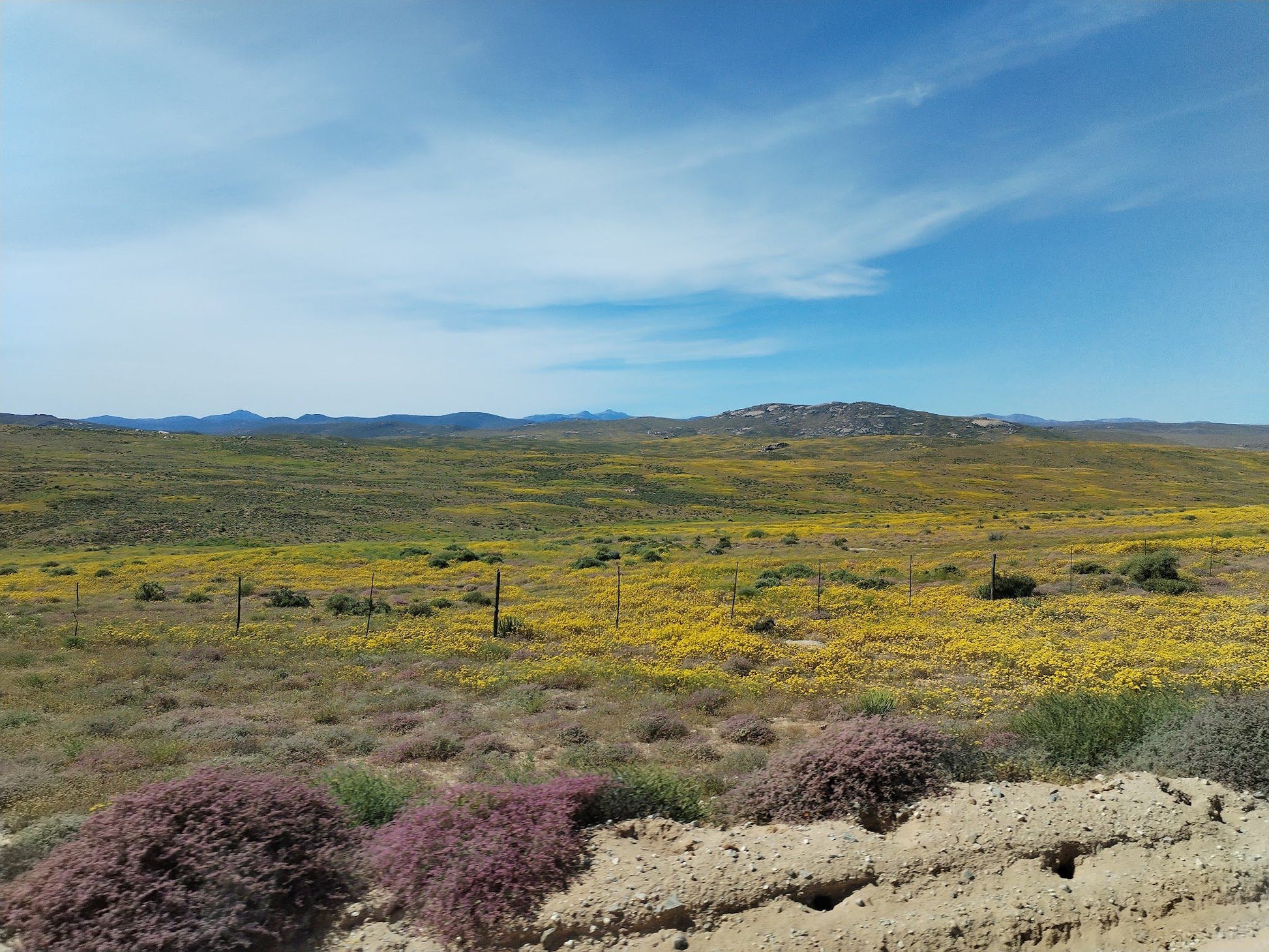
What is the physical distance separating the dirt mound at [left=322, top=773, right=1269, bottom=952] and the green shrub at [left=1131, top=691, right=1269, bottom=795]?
45 cm

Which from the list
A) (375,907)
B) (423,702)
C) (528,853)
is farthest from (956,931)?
(423,702)

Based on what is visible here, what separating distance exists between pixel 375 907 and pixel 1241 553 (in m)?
37.2

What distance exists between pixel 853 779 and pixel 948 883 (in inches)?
54.6

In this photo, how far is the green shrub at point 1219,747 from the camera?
7066mm

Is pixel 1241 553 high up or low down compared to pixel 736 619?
up

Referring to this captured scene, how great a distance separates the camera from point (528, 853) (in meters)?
5.93

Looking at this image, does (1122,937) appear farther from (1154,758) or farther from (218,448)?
(218,448)

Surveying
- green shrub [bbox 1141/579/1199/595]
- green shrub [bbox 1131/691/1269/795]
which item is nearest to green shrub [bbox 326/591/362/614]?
green shrub [bbox 1131/691/1269/795]

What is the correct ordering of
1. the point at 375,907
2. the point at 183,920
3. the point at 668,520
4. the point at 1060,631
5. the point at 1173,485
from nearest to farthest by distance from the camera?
the point at 183,920 < the point at 375,907 < the point at 1060,631 < the point at 668,520 < the point at 1173,485

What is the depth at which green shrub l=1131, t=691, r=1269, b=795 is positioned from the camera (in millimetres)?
7066

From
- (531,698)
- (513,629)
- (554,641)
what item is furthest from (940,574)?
(531,698)

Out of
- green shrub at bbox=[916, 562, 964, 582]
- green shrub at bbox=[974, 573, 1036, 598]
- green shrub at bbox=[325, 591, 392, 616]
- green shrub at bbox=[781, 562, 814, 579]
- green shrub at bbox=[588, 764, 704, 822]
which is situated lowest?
green shrub at bbox=[325, 591, 392, 616]

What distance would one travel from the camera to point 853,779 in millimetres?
7160

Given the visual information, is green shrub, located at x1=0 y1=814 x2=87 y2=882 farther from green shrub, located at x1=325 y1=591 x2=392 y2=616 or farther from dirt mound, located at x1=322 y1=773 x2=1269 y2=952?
green shrub, located at x1=325 y1=591 x2=392 y2=616
